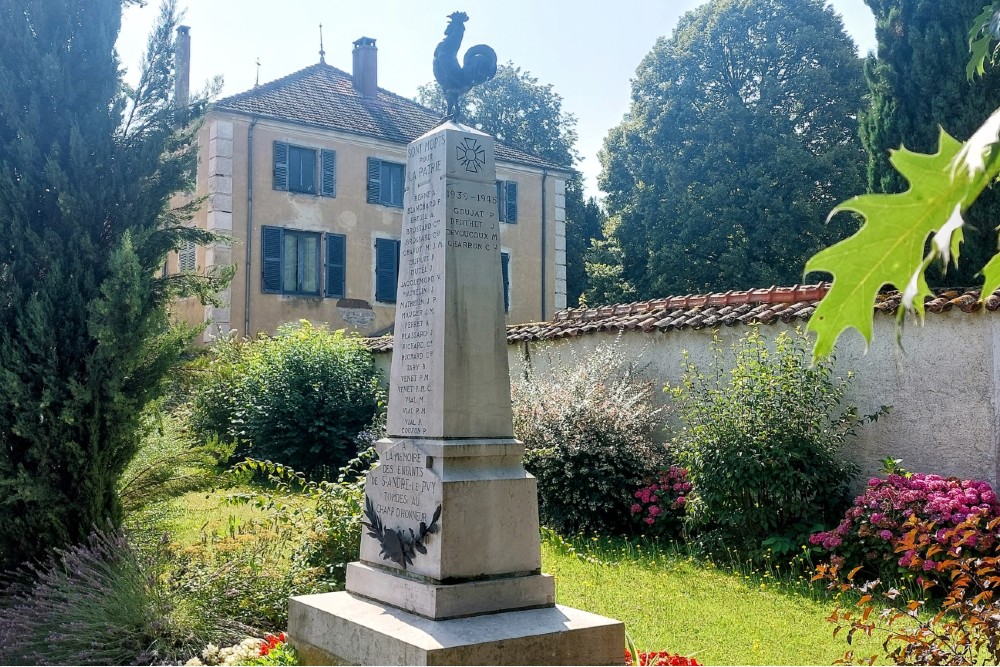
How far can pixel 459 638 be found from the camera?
4840 millimetres

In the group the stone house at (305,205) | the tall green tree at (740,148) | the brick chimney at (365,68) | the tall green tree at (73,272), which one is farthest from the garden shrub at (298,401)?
the tall green tree at (740,148)

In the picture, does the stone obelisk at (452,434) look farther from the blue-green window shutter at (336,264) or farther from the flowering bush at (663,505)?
the blue-green window shutter at (336,264)

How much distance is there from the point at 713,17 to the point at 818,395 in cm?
2119

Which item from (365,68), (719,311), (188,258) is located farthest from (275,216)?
(719,311)

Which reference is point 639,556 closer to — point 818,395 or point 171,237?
point 818,395

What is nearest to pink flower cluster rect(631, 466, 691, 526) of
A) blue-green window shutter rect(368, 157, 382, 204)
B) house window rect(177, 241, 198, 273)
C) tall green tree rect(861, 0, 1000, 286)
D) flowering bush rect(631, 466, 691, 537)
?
flowering bush rect(631, 466, 691, 537)

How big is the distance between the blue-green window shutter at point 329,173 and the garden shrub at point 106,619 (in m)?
14.6

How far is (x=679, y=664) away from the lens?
17.2 ft

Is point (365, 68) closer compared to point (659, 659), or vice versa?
point (659, 659)

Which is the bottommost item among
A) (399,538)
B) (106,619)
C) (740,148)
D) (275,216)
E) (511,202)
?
(106,619)

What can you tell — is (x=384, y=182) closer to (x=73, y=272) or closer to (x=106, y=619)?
(x=73, y=272)

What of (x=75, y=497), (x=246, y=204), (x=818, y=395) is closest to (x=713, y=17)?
(x=246, y=204)

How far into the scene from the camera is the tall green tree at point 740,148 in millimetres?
25109

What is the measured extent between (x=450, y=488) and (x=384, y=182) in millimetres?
17557
